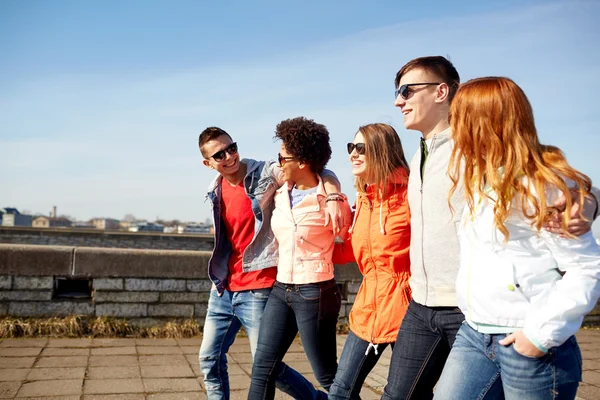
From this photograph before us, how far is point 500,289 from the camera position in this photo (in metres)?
2.00

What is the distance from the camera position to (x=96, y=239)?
2542cm

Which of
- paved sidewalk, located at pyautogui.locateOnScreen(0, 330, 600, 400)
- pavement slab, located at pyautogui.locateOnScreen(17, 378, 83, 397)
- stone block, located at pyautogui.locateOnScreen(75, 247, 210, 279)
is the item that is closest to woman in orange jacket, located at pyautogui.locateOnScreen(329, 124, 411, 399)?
paved sidewalk, located at pyautogui.locateOnScreen(0, 330, 600, 400)

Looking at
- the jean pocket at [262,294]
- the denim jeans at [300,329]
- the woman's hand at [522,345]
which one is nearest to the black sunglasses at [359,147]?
the denim jeans at [300,329]

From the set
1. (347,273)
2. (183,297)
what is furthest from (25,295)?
(347,273)

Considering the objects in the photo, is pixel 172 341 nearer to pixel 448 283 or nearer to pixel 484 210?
pixel 448 283

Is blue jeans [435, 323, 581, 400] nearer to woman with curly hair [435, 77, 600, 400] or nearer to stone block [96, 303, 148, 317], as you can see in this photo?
woman with curly hair [435, 77, 600, 400]

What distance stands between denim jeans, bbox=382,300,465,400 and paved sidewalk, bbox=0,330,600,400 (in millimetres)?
1986

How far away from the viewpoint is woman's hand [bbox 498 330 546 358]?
6.17 feet

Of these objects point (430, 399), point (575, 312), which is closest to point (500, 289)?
point (575, 312)

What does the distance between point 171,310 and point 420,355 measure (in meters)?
4.48

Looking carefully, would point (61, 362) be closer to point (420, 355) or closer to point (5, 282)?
point (5, 282)

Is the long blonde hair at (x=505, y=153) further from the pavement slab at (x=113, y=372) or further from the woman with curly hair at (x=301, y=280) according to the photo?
the pavement slab at (x=113, y=372)

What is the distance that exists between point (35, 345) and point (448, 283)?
466cm

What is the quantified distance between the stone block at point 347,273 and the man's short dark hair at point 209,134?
3510mm
